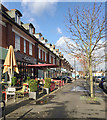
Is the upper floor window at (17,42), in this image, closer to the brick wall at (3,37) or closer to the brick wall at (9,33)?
the brick wall at (9,33)

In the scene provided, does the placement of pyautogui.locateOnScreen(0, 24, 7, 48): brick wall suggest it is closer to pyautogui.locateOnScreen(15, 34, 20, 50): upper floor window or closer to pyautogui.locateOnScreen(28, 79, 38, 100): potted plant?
pyautogui.locateOnScreen(15, 34, 20, 50): upper floor window

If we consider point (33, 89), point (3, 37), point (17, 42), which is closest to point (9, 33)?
point (3, 37)

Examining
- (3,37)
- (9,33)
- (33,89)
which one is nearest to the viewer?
(33,89)

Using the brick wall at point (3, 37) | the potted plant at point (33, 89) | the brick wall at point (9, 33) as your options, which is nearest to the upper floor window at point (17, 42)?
the brick wall at point (9, 33)

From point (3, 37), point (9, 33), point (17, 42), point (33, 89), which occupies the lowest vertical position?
point (33, 89)

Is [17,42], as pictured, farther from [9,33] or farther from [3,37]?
[3,37]

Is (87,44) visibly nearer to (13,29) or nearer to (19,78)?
(13,29)

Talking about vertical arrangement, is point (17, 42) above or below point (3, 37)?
above

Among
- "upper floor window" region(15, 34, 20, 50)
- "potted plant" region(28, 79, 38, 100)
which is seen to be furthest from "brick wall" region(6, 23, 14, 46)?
"potted plant" region(28, 79, 38, 100)

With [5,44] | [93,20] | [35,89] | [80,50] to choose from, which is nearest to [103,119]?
[35,89]

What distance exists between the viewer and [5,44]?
14742 mm

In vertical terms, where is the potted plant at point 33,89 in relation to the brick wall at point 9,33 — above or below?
below

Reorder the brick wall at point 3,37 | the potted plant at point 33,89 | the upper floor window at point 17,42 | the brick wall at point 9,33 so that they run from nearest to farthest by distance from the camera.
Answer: the potted plant at point 33,89 < the brick wall at point 3,37 < the brick wall at point 9,33 < the upper floor window at point 17,42

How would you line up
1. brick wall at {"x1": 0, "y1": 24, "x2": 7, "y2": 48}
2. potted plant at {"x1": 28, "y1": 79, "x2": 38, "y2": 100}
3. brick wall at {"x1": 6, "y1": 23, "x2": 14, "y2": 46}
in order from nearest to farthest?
potted plant at {"x1": 28, "y1": 79, "x2": 38, "y2": 100}
brick wall at {"x1": 0, "y1": 24, "x2": 7, "y2": 48}
brick wall at {"x1": 6, "y1": 23, "x2": 14, "y2": 46}
